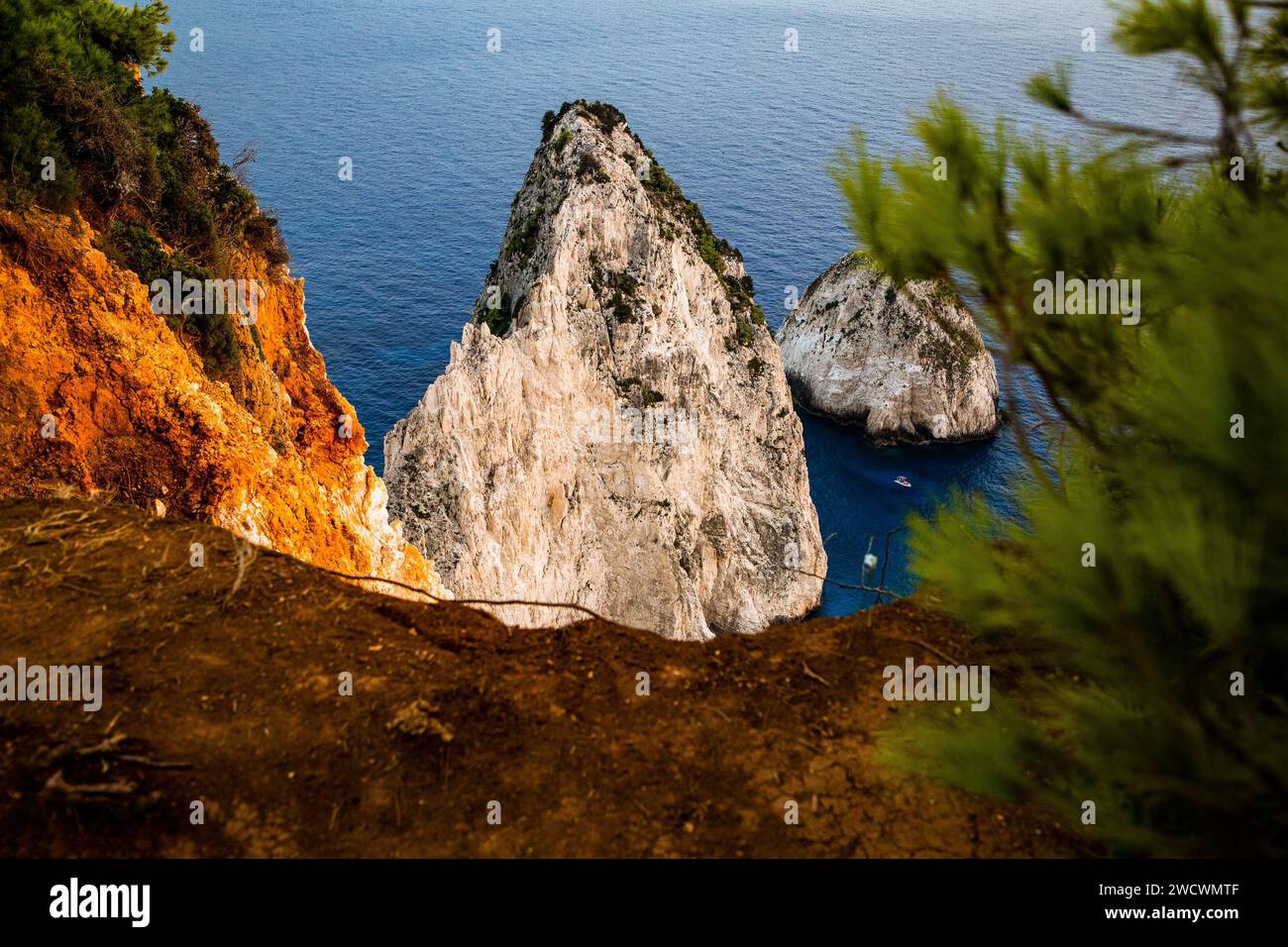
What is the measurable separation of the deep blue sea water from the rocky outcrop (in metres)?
12.3

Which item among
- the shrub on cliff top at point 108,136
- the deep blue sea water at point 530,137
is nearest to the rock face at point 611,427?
the deep blue sea water at point 530,137

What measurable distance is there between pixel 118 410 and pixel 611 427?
89.8 ft

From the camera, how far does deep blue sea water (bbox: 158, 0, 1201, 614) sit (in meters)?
60.4

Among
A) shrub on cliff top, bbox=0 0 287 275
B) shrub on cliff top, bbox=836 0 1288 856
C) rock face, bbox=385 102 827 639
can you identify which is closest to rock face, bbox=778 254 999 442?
rock face, bbox=385 102 827 639

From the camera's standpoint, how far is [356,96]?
12988cm

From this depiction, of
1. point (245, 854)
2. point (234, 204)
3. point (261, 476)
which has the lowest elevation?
point (261, 476)

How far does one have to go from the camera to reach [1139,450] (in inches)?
143

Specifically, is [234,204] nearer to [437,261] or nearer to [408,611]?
[408,611]

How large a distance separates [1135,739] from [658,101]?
14566 cm
